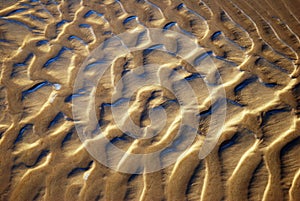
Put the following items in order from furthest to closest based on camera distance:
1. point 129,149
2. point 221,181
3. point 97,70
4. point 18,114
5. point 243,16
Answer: point 243,16, point 97,70, point 18,114, point 129,149, point 221,181

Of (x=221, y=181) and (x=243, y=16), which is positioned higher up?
(x=243, y=16)

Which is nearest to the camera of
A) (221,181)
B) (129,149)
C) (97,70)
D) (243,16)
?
(221,181)

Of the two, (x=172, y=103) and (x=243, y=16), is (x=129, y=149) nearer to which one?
(x=172, y=103)

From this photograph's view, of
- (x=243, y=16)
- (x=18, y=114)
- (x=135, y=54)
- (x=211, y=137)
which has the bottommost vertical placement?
(x=18, y=114)

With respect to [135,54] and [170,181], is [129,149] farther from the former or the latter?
[135,54]

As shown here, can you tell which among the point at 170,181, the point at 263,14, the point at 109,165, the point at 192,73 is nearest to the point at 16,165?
the point at 109,165

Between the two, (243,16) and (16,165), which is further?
(243,16)
